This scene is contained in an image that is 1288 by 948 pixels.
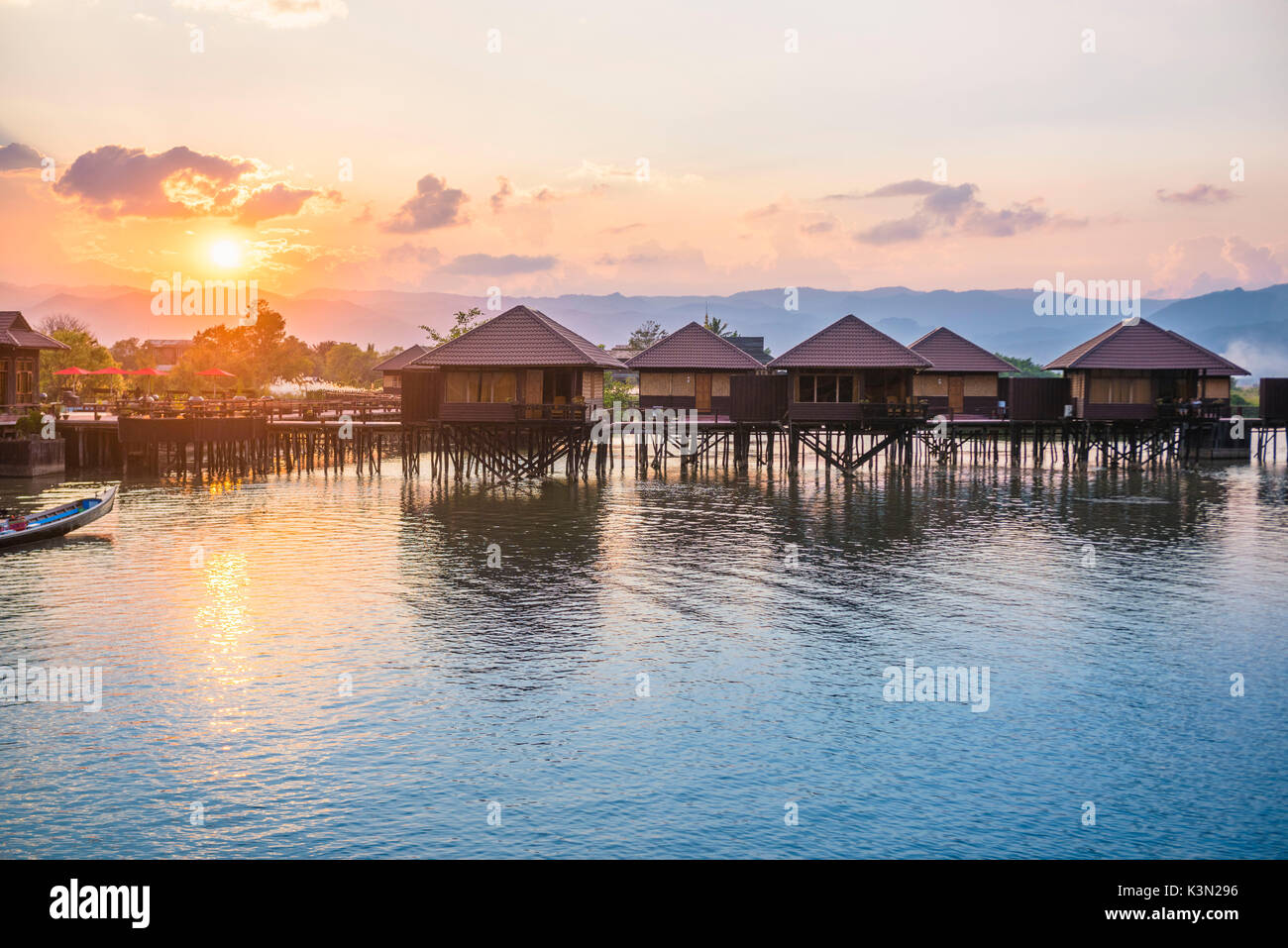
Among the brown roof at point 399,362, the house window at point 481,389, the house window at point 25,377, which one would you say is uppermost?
the brown roof at point 399,362

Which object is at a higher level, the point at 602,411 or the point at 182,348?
the point at 182,348

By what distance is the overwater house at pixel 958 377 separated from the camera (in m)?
57.6

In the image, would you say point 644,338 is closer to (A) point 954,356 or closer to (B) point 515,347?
(A) point 954,356

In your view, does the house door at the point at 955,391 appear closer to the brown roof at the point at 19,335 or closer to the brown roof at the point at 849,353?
the brown roof at the point at 849,353

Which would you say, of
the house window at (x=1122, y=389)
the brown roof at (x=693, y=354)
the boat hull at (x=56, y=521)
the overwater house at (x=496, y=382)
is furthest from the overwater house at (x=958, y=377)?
the boat hull at (x=56, y=521)

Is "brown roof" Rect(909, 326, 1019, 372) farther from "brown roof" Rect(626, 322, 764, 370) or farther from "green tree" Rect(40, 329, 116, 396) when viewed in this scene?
"green tree" Rect(40, 329, 116, 396)

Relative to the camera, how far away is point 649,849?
10430 millimetres

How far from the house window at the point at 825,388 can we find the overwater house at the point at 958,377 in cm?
1195

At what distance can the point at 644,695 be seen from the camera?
14.9 meters

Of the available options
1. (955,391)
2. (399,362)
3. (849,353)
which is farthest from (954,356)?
(399,362)

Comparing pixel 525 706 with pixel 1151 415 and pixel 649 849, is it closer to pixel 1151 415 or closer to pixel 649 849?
pixel 649 849

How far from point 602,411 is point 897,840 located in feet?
118
